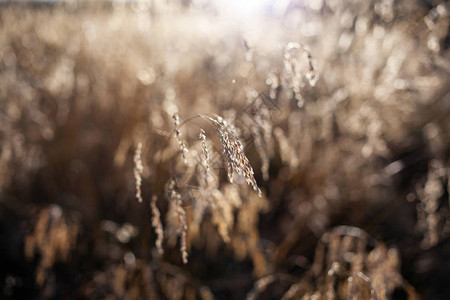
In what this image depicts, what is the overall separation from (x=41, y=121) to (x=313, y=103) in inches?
61.1

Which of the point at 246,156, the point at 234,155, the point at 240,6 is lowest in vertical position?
the point at 234,155

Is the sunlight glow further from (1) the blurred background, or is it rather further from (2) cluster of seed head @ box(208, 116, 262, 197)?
(2) cluster of seed head @ box(208, 116, 262, 197)

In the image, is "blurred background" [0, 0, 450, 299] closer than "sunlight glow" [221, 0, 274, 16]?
Yes

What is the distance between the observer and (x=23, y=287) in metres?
1.58

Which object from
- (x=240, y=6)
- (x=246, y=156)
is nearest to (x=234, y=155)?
(x=246, y=156)

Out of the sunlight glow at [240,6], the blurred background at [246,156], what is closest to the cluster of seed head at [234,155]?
the blurred background at [246,156]

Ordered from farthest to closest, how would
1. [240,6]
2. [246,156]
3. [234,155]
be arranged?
[240,6], [246,156], [234,155]

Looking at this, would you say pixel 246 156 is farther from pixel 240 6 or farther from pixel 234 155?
pixel 240 6

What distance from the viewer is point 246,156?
1591mm

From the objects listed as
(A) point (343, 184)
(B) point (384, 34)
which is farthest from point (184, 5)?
(A) point (343, 184)

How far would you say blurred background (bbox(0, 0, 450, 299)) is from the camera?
1343 mm

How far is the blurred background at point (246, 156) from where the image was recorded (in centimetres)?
134

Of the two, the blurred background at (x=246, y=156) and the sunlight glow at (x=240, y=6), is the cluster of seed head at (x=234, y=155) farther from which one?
the sunlight glow at (x=240, y=6)

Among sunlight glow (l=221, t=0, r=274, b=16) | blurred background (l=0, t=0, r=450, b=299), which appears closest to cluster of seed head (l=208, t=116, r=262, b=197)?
blurred background (l=0, t=0, r=450, b=299)
